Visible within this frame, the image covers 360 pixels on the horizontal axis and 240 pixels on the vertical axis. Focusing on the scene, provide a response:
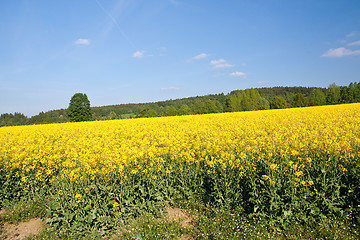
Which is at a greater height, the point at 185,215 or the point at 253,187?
the point at 253,187

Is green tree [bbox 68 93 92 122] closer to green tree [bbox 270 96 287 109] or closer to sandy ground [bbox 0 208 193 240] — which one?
sandy ground [bbox 0 208 193 240]

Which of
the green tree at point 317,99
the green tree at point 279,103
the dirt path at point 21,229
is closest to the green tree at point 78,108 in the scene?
the dirt path at point 21,229

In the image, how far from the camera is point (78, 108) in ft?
190

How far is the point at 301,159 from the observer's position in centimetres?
561

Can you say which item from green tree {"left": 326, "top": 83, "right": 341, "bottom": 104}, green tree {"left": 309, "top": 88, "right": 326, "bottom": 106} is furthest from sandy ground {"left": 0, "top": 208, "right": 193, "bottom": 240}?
green tree {"left": 326, "top": 83, "right": 341, "bottom": 104}

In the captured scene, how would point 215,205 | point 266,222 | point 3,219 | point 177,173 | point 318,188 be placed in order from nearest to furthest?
point 266,222, point 318,188, point 215,205, point 3,219, point 177,173

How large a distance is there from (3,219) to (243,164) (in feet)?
23.7

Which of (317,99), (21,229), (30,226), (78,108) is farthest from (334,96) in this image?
(21,229)

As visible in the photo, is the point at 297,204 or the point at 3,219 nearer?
the point at 297,204

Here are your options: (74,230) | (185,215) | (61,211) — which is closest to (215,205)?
(185,215)

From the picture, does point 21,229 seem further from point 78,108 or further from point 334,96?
point 334,96

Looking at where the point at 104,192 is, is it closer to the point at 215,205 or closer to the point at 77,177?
the point at 77,177

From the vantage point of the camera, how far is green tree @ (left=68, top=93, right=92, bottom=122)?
57.8m

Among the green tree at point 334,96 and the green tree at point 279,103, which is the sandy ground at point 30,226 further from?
the green tree at point 334,96
